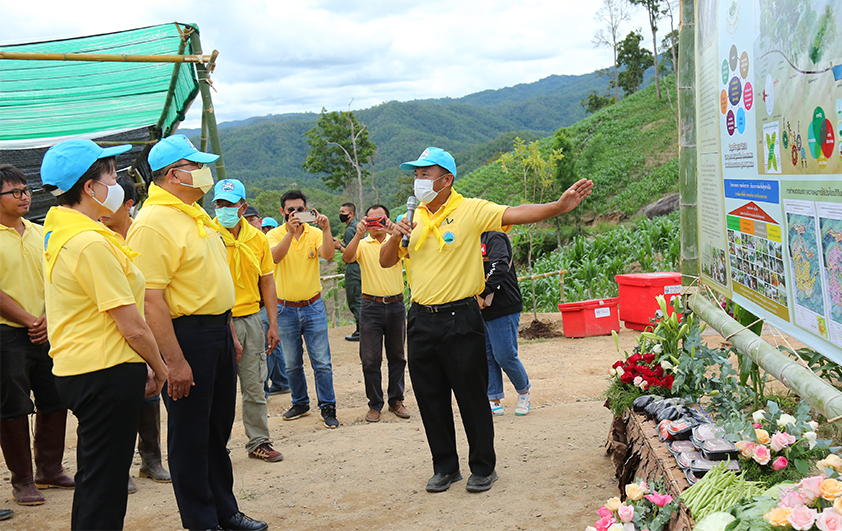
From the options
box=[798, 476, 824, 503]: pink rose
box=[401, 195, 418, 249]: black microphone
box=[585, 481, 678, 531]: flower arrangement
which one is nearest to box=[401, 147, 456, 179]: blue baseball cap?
box=[401, 195, 418, 249]: black microphone

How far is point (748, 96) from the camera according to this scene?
3.06m

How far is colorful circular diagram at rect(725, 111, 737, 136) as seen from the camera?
3293 mm

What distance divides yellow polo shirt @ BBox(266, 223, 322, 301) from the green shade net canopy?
2.05 meters

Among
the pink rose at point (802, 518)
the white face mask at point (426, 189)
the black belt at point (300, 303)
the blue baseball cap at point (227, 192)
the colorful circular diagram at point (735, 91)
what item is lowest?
the pink rose at point (802, 518)

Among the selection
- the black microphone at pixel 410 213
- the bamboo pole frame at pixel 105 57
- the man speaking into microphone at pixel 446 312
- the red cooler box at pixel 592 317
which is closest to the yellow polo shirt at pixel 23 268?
the bamboo pole frame at pixel 105 57

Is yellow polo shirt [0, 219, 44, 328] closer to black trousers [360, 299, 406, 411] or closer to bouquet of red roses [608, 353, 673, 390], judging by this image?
black trousers [360, 299, 406, 411]

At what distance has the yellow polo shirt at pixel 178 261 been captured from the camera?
3105mm

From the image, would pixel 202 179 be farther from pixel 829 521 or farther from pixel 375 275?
pixel 829 521

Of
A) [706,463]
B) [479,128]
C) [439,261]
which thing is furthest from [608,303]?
[479,128]

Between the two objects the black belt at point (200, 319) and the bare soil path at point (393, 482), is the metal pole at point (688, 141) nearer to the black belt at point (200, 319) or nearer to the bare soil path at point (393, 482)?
the bare soil path at point (393, 482)

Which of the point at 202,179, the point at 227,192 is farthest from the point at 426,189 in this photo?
the point at 227,192

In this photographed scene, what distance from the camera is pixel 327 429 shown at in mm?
5766

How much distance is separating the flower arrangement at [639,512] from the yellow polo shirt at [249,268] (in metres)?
3.13

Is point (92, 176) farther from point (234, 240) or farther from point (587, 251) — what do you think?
point (587, 251)
